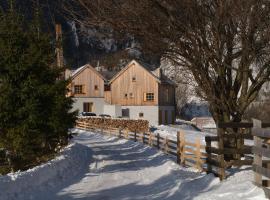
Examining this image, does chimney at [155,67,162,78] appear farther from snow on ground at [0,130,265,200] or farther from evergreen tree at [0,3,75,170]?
evergreen tree at [0,3,75,170]

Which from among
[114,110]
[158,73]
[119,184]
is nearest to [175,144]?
[119,184]

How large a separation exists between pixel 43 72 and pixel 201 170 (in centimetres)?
694

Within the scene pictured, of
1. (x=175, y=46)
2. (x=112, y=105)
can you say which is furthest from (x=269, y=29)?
(x=112, y=105)

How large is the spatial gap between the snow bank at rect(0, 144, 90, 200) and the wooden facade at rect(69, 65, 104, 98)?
53.7 m

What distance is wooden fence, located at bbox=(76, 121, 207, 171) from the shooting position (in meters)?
19.4

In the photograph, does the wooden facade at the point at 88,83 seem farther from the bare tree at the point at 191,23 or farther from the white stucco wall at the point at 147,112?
the bare tree at the point at 191,23

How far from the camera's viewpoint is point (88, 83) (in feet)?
244

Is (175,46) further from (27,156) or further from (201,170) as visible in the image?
(27,156)

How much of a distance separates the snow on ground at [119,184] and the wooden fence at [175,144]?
0.93 m

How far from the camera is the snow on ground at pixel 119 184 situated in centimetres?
1240

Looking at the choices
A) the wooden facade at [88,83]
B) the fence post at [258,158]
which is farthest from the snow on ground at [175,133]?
the fence post at [258,158]

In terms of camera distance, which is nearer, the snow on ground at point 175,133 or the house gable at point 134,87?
the snow on ground at point 175,133

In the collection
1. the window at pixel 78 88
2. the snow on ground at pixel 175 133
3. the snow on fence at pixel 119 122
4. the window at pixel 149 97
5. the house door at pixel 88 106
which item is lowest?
the snow on ground at pixel 175 133

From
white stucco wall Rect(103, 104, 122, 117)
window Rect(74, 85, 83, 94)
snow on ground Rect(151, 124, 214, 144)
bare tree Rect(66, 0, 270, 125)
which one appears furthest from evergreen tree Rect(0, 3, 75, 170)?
window Rect(74, 85, 83, 94)
